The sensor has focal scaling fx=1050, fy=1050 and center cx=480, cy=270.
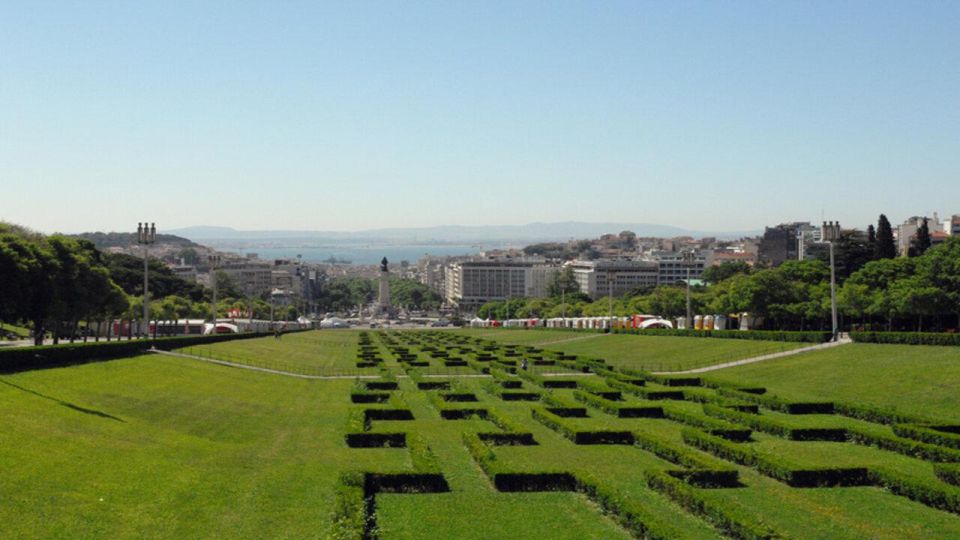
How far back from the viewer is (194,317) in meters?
140

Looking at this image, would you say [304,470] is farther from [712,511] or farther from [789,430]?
[789,430]

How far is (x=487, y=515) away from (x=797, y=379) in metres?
32.2

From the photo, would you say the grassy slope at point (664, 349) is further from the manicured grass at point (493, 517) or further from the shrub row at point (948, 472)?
the manicured grass at point (493, 517)

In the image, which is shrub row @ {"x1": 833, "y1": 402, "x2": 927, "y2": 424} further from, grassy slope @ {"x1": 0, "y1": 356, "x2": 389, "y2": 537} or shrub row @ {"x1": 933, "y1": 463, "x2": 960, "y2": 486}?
grassy slope @ {"x1": 0, "y1": 356, "x2": 389, "y2": 537}

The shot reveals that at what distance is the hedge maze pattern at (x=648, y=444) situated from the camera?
23.3m

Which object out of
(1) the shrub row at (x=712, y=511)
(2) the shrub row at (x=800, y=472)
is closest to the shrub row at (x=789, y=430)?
(2) the shrub row at (x=800, y=472)

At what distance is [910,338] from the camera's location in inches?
2135

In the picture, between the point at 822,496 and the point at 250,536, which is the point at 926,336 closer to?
the point at 822,496

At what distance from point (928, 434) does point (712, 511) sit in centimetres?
1285

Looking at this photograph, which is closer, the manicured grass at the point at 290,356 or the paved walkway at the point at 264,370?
the paved walkway at the point at 264,370

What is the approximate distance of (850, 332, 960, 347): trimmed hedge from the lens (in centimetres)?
5159

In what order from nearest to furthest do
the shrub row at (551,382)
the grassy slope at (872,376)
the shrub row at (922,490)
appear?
the shrub row at (922,490), the grassy slope at (872,376), the shrub row at (551,382)

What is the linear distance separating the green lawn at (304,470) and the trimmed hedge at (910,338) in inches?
367

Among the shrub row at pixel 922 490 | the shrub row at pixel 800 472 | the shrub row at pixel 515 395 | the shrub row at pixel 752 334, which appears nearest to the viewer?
the shrub row at pixel 922 490
